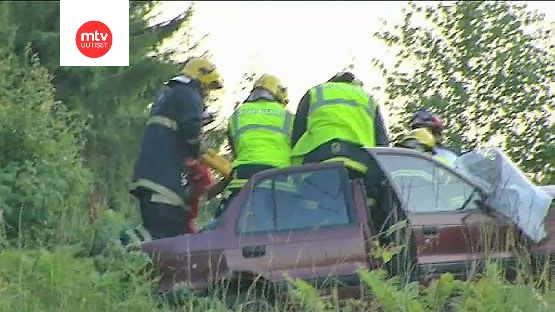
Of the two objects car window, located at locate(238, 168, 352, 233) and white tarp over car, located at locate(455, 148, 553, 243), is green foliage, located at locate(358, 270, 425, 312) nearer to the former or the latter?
car window, located at locate(238, 168, 352, 233)

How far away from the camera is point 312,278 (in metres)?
7.49

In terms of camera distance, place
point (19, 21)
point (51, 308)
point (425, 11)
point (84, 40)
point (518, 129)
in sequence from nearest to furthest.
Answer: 1. point (51, 308)
2. point (518, 129)
3. point (425, 11)
4. point (84, 40)
5. point (19, 21)

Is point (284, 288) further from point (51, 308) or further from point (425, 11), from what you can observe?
point (425, 11)

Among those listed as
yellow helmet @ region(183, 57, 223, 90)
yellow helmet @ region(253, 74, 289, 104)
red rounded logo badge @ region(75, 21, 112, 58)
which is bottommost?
yellow helmet @ region(253, 74, 289, 104)

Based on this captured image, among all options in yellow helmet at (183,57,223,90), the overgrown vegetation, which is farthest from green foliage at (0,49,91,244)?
yellow helmet at (183,57,223,90)

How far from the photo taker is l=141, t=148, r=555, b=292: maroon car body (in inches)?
295

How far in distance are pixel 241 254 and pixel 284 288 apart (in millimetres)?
Answer: 375

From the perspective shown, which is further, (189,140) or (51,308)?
(189,140)

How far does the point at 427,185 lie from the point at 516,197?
2.17ft

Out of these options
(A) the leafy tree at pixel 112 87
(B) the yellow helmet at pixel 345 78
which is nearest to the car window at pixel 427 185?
(B) the yellow helmet at pixel 345 78

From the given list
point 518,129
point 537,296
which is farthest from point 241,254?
point 518,129

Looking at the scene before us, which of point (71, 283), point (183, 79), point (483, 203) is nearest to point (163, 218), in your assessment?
point (183, 79)

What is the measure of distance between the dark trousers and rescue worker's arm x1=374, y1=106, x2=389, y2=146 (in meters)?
1.72

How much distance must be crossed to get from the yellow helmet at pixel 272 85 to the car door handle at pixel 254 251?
201 cm
